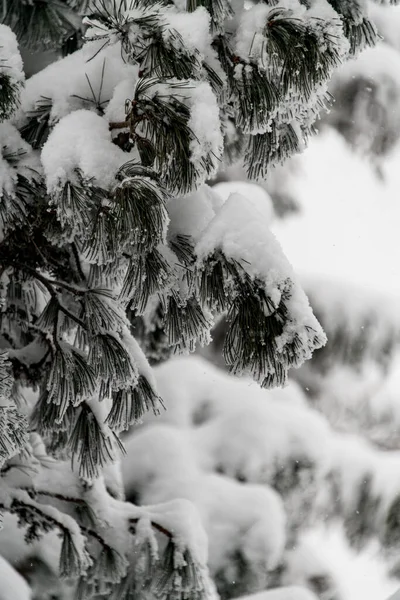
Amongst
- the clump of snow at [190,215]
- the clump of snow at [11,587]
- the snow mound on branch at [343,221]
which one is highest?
the snow mound on branch at [343,221]

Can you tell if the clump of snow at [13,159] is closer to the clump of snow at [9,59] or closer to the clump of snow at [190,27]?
the clump of snow at [9,59]

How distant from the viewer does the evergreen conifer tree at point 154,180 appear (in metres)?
0.86

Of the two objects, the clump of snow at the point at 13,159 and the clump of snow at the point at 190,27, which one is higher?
the clump of snow at the point at 190,27

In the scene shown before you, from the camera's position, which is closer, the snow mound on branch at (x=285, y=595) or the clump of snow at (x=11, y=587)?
the clump of snow at (x=11, y=587)

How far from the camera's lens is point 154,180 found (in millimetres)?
871

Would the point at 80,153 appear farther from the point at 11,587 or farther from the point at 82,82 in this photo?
the point at 11,587

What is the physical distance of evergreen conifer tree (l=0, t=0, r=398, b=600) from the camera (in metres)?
0.86

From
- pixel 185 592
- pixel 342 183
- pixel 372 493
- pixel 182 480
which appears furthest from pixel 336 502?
pixel 185 592

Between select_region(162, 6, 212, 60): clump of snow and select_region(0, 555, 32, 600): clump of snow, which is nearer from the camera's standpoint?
select_region(162, 6, 212, 60): clump of snow

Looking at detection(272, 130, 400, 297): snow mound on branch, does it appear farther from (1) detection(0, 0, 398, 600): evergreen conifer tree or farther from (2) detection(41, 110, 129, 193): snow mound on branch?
(2) detection(41, 110, 129, 193): snow mound on branch

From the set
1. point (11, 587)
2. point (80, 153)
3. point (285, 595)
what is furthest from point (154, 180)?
point (285, 595)

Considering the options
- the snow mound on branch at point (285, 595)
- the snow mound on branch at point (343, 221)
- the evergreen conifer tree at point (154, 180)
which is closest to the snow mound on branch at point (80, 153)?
the evergreen conifer tree at point (154, 180)

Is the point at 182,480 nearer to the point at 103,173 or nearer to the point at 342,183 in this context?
the point at 342,183

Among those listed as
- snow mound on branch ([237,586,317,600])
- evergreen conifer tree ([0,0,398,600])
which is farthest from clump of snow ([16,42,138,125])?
snow mound on branch ([237,586,317,600])
